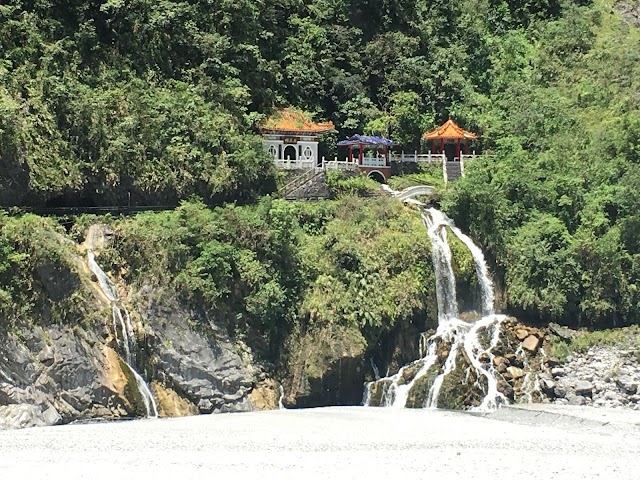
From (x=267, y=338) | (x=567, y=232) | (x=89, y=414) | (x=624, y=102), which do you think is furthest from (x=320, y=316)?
(x=624, y=102)

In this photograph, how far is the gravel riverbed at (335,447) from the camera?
24359 mm

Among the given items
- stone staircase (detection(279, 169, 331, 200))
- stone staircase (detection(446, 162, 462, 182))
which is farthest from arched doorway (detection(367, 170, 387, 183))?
stone staircase (detection(279, 169, 331, 200))

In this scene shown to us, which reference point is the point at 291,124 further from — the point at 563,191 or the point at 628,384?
the point at 628,384

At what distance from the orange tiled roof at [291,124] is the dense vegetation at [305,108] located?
94 centimetres

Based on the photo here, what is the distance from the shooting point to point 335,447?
28.2 m

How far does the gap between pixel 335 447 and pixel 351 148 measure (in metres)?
27.0

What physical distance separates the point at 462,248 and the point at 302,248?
770 cm

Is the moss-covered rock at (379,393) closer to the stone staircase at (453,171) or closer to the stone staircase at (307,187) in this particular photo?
the stone staircase at (307,187)

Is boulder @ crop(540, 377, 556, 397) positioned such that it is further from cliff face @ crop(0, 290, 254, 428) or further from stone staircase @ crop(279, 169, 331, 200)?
stone staircase @ crop(279, 169, 331, 200)

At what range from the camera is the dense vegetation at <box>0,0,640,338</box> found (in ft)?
133

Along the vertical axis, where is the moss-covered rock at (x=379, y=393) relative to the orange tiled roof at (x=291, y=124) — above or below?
below

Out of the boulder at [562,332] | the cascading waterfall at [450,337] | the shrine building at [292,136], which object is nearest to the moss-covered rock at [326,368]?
the cascading waterfall at [450,337]

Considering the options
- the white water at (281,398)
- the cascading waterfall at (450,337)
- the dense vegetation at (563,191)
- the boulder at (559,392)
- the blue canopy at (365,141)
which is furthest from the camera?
the blue canopy at (365,141)

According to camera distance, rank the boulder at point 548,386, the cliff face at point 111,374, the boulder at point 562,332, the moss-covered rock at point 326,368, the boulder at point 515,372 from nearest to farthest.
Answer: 1. the cliff face at point 111,374
2. the moss-covered rock at point 326,368
3. the boulder at point 548,386
4. the boulder at point 515,372
5. the boulder at point 562,332
